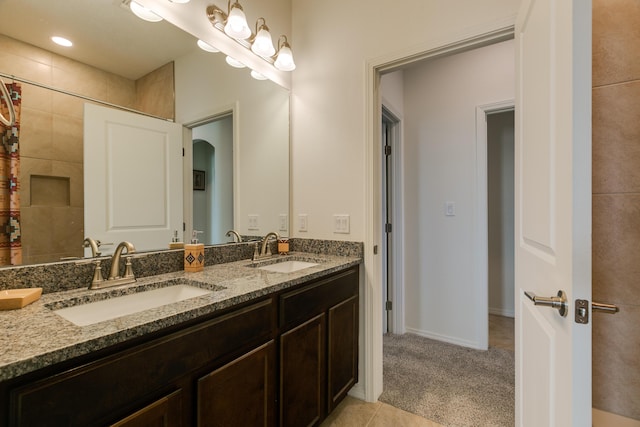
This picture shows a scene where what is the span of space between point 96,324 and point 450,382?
2070 mm

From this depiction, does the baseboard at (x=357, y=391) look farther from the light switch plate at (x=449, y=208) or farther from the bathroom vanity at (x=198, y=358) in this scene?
the light switch plate at (x=449, y=208)

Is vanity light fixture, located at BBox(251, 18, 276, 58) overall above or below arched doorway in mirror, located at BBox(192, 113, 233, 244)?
above

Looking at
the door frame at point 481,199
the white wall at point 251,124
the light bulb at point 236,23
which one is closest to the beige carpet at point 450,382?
the door frame at point 481,199

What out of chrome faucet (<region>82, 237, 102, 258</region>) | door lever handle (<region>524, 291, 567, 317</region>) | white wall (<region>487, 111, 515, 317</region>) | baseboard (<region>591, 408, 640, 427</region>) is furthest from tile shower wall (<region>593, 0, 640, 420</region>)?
white wall (<region>487, 111, 515, 317</region>)

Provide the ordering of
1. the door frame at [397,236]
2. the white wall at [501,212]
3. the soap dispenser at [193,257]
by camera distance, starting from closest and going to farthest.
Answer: the soap dispenser at [193,257], the door frame at [397,236], the white wall at [501,212]

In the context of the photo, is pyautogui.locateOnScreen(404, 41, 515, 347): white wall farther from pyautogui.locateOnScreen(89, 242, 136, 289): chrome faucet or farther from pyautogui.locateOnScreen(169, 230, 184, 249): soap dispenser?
pyautogui.locateOnScreen(89, 242, 136, 289): chrome faucet

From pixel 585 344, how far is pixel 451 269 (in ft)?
6.54

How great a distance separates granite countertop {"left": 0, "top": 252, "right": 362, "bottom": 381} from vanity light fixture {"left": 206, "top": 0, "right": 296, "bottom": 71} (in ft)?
4.30

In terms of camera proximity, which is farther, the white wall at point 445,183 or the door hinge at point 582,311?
the white wall at point 445,183

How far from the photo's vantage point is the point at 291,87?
2145 millimetres

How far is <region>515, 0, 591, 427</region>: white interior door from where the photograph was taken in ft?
2.25

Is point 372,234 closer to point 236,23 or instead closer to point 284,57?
point 284,57

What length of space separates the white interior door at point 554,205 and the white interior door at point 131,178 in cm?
152

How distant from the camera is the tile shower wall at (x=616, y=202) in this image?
44.0 inches
